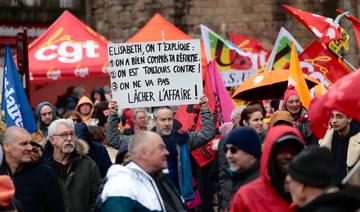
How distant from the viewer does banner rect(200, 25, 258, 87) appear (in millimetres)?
19094

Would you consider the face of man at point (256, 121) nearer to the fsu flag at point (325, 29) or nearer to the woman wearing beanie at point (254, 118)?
the woman wearing beanie at point (254, 118)

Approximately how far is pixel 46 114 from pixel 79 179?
9.00 feet

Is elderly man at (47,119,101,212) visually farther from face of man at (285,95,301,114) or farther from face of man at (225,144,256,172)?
face of man at (225,144,256,172)

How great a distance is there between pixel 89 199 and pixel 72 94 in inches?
427

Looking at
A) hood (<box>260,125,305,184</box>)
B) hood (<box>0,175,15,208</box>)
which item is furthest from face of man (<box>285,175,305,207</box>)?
hood (<box>0,175,15,208</box>)

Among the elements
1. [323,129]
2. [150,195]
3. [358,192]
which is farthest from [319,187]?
[150,195]

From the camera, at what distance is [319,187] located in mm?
6469

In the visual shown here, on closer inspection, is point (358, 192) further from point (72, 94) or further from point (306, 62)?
point (72, 94)

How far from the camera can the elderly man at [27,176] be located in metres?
9.47

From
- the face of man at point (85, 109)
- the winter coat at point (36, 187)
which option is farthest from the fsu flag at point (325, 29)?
the winter coat at point (36, 187)

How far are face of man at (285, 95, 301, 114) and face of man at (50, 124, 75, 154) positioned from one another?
2.80 meters

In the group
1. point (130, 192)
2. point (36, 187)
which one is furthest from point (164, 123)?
point (130, 192)

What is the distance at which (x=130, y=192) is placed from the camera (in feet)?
27.0

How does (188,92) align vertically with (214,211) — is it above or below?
above
